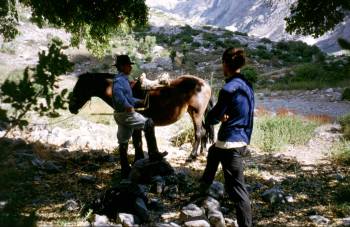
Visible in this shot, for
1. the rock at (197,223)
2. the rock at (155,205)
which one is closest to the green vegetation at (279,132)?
the rock at (155,205)

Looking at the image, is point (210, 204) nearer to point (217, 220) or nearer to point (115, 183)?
point (217, 220)

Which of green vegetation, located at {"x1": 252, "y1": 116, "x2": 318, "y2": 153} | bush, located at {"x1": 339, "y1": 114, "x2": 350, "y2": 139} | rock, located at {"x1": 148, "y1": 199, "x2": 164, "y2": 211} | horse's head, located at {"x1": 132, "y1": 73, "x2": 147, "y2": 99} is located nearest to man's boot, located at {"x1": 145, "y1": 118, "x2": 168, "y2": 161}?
horse's head, located at {"x1": 132, "y1": 73, "x2": 147, "y2": 99}

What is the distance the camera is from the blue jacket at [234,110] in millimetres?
4391

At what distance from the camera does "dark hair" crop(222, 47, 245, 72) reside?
4.44m

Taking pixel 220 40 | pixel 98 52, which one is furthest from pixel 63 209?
pixel 220 40

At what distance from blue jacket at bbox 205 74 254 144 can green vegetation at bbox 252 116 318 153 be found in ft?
17.4

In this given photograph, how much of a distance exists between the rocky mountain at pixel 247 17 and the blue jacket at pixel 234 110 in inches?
2183

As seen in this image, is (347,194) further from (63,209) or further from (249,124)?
(63,209)

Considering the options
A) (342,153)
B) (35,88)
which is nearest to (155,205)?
(35,88)

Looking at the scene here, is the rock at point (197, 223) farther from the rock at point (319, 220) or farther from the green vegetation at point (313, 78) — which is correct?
the green vegetation at point (313, 78)

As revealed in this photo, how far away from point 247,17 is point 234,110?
110 meters

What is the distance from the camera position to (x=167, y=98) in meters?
8.05

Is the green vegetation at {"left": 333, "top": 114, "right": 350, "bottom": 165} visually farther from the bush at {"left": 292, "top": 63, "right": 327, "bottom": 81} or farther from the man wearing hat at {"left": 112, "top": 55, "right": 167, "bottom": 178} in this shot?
the bush at {"left": 292, "top": 63, "right": 327, "bottom": 81}

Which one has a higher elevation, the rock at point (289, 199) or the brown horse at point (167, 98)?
the brown horse at point (167, 98)
